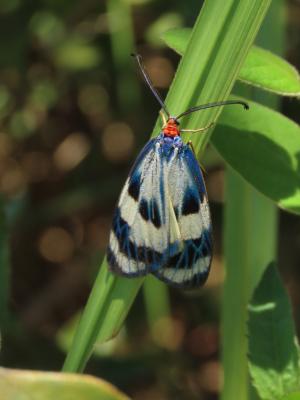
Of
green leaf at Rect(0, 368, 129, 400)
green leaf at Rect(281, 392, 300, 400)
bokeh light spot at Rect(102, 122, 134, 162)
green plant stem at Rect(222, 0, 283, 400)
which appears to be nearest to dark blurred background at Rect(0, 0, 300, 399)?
bokeh light spot at Rect(102, 122, 134, 162)

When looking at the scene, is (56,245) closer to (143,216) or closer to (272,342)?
(143,216)

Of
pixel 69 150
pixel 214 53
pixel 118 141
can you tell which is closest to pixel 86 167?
pixel 118 141

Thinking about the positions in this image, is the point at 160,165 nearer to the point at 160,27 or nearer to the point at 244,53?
the point at 244,53

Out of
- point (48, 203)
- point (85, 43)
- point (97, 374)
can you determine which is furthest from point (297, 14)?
point (97, 374)

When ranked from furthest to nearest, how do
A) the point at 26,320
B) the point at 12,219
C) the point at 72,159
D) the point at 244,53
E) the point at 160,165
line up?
the point at 72,159, the point at 26,320, the point at 12,219, the point at 160,165, the point at 244,53

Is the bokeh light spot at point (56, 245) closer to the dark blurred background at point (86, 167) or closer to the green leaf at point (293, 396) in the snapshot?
the dark blurred background at point (86, 167)

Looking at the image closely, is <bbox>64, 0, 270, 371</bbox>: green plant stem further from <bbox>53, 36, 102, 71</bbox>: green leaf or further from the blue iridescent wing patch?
<bbox>53, 36, 102, 71</bbox>: green leaf
